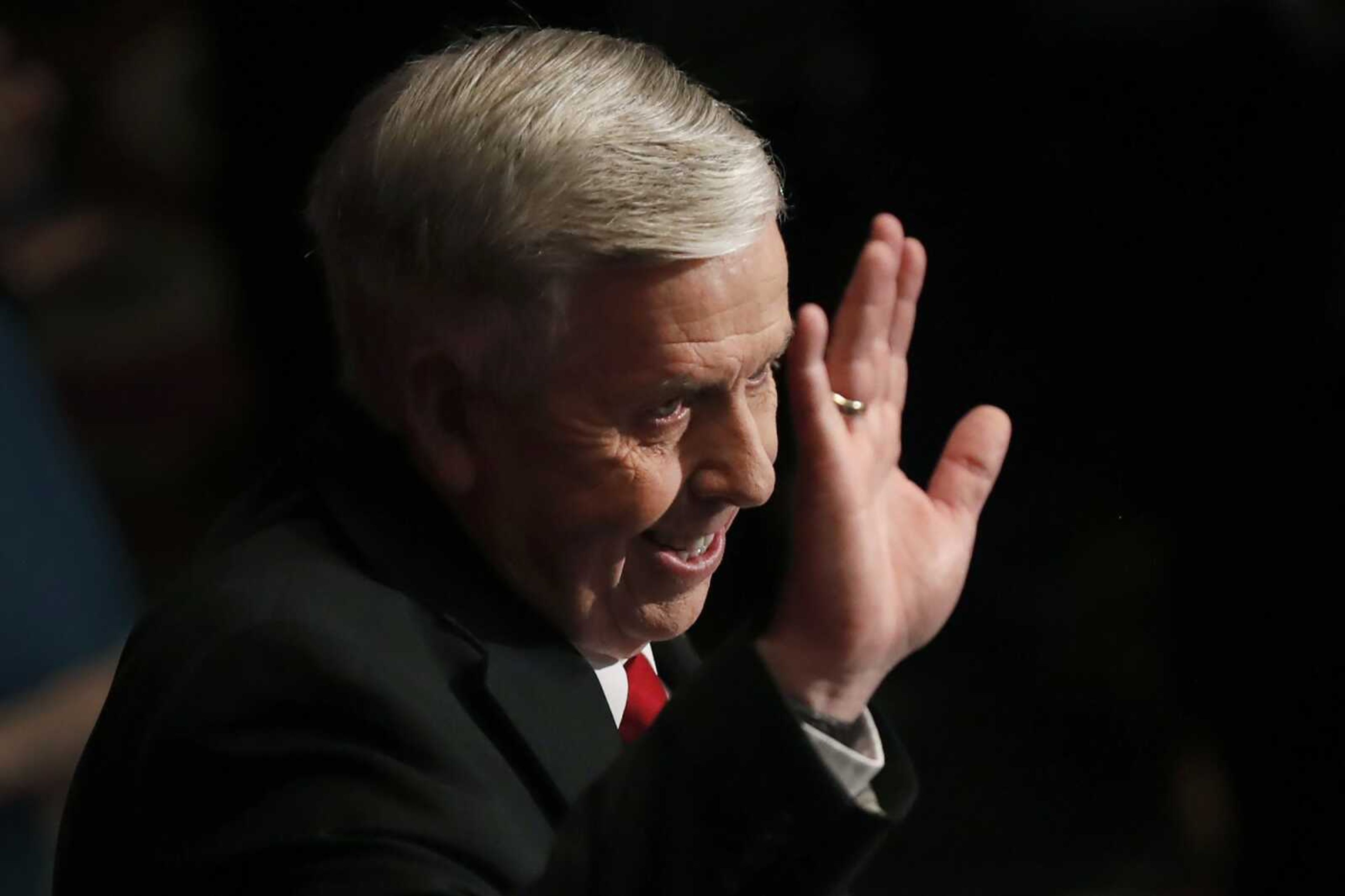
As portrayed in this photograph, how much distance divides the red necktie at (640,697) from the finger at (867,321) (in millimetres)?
282

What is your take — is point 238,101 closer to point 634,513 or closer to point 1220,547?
point 634,513

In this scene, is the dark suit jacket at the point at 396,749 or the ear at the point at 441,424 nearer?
the dark suit jacket at the point at 396,749

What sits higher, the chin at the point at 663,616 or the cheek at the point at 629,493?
the cheek at the point at 629,493

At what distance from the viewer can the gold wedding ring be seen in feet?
3.76

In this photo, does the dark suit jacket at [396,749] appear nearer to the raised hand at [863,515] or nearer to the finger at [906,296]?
the raised hand at [863,515]

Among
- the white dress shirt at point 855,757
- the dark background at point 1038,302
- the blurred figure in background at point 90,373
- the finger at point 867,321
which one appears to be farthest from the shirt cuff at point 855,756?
the blurred figure in background at point 90,373

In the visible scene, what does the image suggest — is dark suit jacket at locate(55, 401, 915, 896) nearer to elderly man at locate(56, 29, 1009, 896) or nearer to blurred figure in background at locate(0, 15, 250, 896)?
elderly man at locate(56, 29, 1009, 896)

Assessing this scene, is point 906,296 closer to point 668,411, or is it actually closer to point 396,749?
point 668,411

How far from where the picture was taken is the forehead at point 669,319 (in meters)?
1.07

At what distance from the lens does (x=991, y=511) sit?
1.72m

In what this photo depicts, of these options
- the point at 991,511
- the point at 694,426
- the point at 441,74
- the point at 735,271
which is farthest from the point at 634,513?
the point at 991,511

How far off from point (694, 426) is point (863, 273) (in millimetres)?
169

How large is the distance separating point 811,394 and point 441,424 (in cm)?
30

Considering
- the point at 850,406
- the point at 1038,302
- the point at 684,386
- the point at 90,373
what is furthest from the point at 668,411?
the point at 90,373
